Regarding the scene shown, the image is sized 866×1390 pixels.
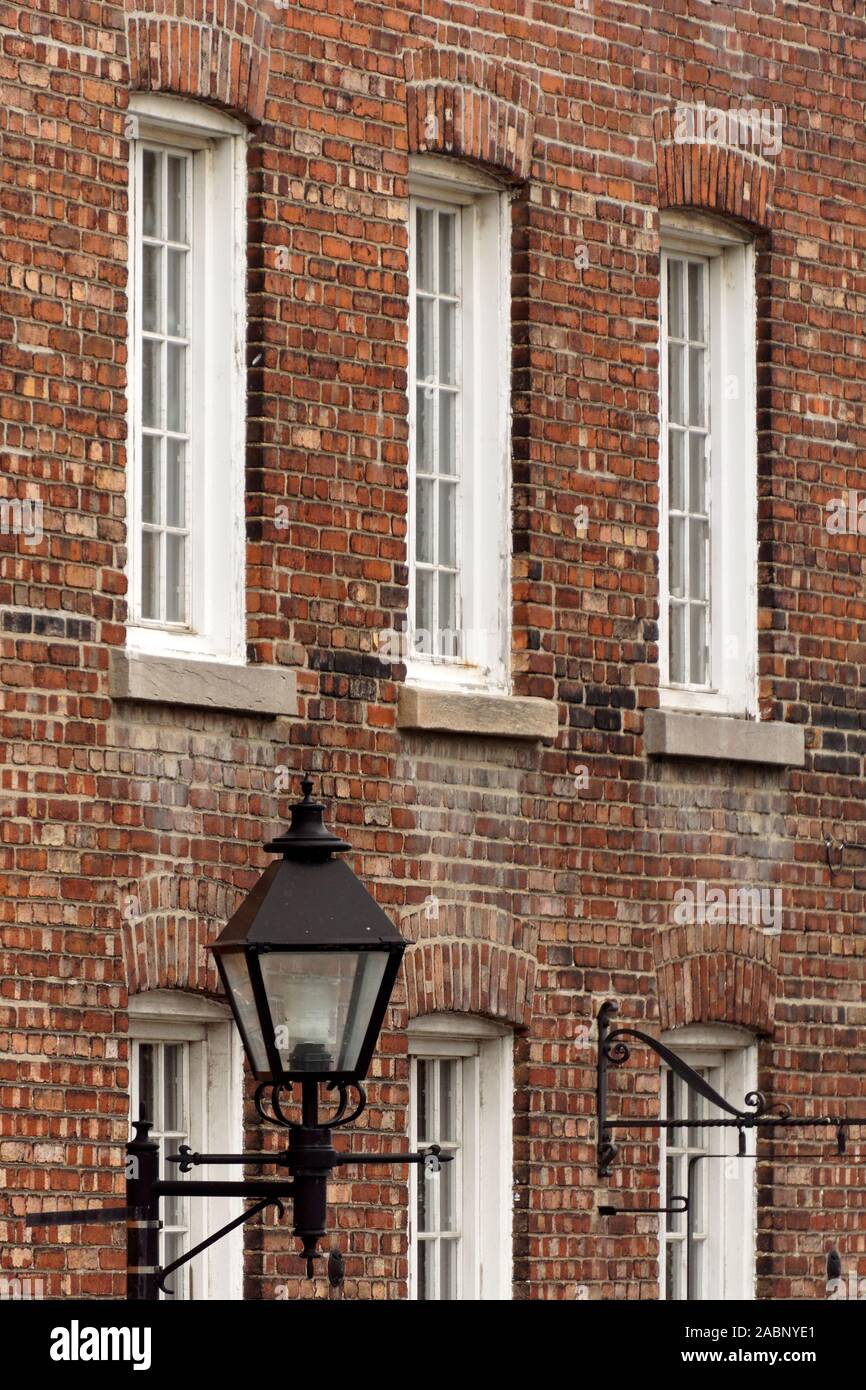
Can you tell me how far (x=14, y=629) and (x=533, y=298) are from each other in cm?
352

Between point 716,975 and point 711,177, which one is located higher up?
point 711,177

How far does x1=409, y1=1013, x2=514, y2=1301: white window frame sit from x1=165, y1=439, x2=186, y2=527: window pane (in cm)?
263

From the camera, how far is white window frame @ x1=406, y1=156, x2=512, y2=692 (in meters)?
15.6

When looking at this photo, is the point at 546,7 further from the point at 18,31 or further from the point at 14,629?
the point at 14,629

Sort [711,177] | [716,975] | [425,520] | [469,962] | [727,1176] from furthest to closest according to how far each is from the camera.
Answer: [711,177] → [727,1176] → [716,975] → [425,520] → [469,962]

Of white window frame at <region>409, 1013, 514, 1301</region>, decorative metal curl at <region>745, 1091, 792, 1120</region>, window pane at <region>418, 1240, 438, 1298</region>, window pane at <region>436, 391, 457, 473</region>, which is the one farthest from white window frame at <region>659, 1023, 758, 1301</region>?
window pane at <region>436, 391, 457, 473</region>

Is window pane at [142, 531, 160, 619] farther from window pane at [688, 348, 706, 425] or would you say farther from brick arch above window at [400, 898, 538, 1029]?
window pane at [688, 348, 706, 425]

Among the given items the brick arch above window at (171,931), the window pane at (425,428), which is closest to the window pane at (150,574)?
the brick arch above window at (171,931)

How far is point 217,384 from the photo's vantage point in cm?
1451

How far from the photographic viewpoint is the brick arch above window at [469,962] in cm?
1486

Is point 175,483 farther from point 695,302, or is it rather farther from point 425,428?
point 695,302

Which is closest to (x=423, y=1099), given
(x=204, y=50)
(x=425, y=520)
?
(x=425, y=520)

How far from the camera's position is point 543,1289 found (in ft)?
50.7

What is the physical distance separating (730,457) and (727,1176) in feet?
11.1
